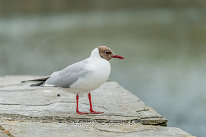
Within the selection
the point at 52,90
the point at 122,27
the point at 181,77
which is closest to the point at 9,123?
the point at 52,90

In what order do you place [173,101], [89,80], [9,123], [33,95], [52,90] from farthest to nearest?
[173,101]
[52,90]
[33,95]
[89,80]
[9,123]

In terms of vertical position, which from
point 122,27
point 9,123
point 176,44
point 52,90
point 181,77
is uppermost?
point 122,27

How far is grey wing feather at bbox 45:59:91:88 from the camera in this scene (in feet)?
11.2

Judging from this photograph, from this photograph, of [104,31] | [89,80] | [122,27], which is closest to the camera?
[89,80]

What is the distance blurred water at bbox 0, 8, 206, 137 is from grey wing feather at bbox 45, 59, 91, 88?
1.94 m

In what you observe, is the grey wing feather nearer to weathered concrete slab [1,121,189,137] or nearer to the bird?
the bird

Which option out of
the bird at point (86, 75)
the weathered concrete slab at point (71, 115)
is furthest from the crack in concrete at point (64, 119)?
the bird at point (86, 75)

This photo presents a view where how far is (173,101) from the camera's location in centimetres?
588

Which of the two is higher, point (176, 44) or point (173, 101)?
point (176, 44)

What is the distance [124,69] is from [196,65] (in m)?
1.53

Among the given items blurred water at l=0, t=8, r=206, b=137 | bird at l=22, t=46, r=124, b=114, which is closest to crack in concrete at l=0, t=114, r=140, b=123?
bird at l=22, t=46, r=124, b=114

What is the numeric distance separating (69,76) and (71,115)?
332 mm

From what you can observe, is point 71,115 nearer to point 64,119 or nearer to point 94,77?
point 64,119

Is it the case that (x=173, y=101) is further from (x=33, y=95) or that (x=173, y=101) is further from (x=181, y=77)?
(x=33, y=95)
